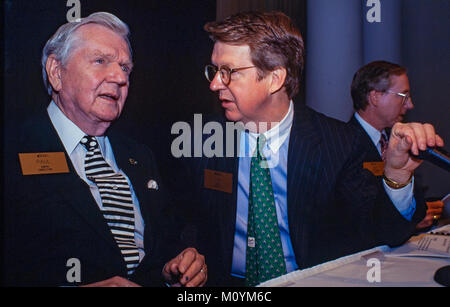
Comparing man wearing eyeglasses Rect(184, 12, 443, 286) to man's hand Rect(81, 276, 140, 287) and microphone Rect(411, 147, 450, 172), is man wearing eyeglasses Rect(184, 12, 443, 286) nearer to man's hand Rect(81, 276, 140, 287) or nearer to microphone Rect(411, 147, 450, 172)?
microphone Rect(411, 147, 450, 172)

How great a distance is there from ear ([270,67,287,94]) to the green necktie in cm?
45

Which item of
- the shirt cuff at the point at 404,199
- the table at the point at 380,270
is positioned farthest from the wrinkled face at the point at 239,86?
the table at the point at 380,270

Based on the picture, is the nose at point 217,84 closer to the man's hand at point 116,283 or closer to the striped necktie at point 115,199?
the striped necktie at point 115,199

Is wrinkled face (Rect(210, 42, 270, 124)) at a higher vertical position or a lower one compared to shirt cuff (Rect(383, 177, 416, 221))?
higher

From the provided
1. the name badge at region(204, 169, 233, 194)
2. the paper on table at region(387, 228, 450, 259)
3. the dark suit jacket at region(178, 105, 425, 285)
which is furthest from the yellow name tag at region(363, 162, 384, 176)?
the name badge at region(204, 169, 233, 194)

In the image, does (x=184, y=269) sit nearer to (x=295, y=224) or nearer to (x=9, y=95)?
(x=295, y=224)

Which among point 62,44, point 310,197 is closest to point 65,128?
point 62,44

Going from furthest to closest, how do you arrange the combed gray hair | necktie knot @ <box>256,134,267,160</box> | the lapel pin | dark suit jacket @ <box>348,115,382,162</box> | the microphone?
dark suit jacket @ <box>348,115,382,162</box>, necktie knot @ <box>256,134,267,160</box>, the lapel pin, the combed gray hair, the microphone

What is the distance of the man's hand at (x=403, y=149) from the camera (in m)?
1.30

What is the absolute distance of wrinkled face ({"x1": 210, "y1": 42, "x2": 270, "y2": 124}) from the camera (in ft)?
5.75

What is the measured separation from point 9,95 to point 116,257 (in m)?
0.73

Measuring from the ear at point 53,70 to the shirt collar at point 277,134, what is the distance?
0.93m

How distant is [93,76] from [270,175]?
3.01ft
